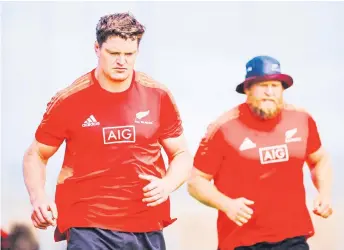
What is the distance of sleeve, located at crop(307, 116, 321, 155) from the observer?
10.7 feet

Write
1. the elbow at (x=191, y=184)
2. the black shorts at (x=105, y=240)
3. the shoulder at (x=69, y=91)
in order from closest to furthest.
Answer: the black shorts at (x=105, y=240), the shoulder at (x=69, y=91), the elbow at (x=191, y=184)

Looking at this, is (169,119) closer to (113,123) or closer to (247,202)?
(113,123)

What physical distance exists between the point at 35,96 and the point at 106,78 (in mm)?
394

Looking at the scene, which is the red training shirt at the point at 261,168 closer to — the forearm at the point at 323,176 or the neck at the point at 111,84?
the forearm at the point at 323,176

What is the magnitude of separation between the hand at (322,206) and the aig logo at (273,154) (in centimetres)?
27

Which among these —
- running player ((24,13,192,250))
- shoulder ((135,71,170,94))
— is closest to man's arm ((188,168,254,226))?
running player ((24,13,192,250))

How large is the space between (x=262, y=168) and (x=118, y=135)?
0.70 m

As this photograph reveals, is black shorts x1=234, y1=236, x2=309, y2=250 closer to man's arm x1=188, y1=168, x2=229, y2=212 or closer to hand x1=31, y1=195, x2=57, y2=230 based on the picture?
man's arm x1=188, y1=168, x2=229, y2=212

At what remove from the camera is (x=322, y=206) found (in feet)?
10.7

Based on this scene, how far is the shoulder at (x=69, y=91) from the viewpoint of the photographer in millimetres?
3135

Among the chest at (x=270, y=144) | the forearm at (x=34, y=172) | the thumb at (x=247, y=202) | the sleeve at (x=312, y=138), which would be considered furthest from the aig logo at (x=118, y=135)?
the sleeve at (x=312, y=138)

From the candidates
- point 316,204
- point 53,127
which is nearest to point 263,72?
point 316,204

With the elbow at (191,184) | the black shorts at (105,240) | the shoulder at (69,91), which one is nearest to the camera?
the black shorts at (105,240)

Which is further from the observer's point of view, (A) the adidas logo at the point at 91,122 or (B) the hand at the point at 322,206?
(B) the hand at the point at 322,206
